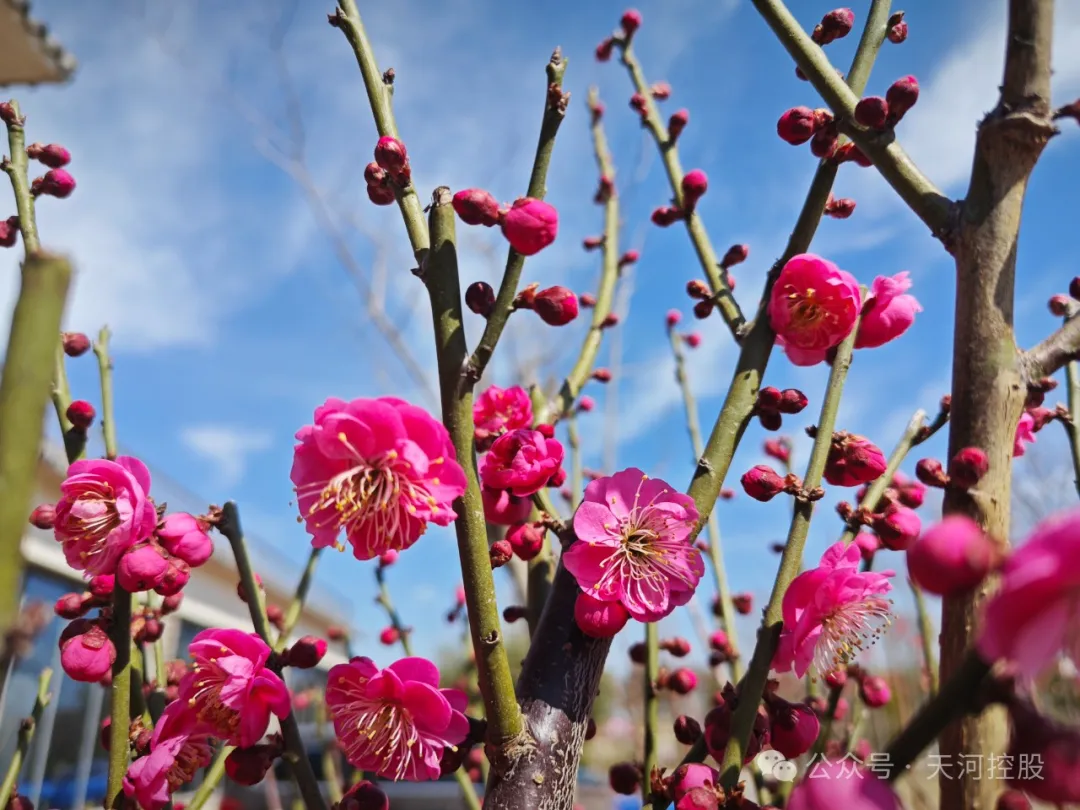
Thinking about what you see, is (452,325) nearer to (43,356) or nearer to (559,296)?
(559,296)

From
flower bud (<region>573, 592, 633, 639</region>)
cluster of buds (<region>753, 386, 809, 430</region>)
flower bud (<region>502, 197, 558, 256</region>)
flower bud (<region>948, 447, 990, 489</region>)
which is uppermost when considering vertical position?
flower bud (<region>502, 197, 558, 256</region>)

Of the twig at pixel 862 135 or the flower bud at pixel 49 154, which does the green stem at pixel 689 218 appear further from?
the flower bud at pixel 49 154

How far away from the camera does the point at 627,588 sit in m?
1.11

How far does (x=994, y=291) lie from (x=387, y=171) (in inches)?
32.1

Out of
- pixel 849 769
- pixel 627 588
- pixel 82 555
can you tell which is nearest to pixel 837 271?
pixel 627 588

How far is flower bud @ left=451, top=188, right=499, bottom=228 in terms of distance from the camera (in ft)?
3.42

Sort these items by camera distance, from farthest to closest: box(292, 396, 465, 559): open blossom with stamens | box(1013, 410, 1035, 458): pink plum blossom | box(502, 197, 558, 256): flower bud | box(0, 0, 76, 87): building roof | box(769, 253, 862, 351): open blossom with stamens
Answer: box(0, 0, 76, 87): building roof < box(1013, 410, 1035, 458): pink plum blossom < box(769, 253, 862, 351): open blossom with stamens < box(502, 197, 558, 256): flower bud < box(292, 396, 465, 559): open blossom with stamens

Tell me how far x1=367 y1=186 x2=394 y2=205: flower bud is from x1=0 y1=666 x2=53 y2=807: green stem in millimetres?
1111

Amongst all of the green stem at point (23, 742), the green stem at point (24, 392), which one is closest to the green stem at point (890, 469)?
the green stem at point (24, 392)

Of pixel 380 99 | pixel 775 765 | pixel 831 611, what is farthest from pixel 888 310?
pixel 380 99

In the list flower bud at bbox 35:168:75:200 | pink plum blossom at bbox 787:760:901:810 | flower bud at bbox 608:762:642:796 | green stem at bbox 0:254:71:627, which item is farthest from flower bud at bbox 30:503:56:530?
pink plum blossom at bbox 787:760:901:810

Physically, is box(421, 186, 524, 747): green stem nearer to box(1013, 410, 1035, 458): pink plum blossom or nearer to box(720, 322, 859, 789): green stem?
box(720, 322, 859, 789): green stem

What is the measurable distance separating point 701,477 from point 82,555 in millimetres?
921

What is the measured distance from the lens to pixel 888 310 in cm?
130
